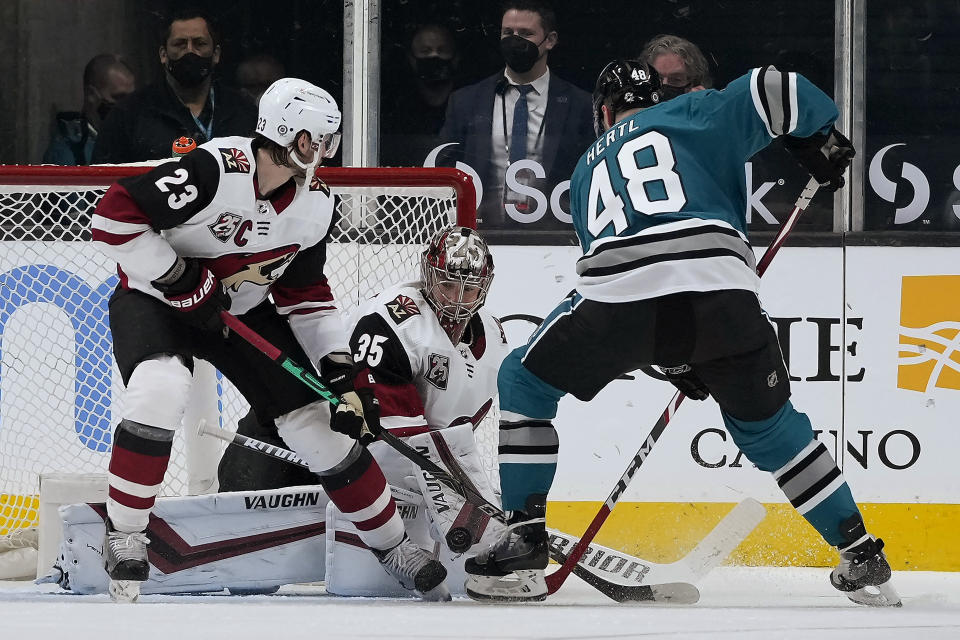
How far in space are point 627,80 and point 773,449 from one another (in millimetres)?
863

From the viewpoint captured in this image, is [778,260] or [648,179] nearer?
[648,179]

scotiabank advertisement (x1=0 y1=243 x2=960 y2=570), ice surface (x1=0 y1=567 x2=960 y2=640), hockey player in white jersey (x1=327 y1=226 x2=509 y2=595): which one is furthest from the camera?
scotiabank advertisement (x1=0 y1=243 x2=960 y2=570)

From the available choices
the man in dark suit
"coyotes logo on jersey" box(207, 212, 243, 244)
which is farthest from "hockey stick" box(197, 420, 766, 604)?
the man in dark suit

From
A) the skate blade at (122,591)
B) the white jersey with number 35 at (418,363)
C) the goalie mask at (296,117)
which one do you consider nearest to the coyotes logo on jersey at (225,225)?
the goalie mask at (296,117)

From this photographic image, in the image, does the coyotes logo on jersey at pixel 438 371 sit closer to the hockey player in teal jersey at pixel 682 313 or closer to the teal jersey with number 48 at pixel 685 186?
the hockey player in teal jersey at pixel 682 313

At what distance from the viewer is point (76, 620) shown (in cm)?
217

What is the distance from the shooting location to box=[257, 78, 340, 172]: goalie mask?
281 centimetres

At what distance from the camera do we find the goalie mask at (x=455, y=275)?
3168mm

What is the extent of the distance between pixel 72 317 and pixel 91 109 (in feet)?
2.39

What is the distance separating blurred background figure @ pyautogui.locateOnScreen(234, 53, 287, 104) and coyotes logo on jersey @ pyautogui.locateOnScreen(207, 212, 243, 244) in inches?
58.1

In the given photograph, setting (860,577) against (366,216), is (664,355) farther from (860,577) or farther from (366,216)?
(366,216)

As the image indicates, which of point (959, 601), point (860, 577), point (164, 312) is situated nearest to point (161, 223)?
point (164, 312)

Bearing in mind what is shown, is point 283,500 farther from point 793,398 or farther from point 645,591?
point 793,398

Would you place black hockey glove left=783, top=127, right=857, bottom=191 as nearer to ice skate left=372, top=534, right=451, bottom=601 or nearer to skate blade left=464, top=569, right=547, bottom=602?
skate blade left=464, top=569, right=547, bottom=602
